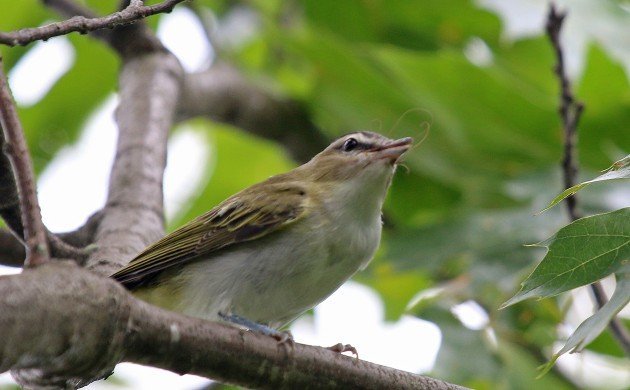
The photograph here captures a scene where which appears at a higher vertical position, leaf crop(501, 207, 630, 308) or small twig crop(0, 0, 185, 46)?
small twig crop(0, 0, 185, 46)

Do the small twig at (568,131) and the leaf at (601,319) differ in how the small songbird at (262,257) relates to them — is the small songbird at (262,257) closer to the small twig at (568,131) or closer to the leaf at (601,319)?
the small twig at (568,131)

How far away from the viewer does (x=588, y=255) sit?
100.0 inches

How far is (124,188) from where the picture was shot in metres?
4.23

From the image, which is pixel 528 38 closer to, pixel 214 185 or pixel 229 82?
pixel 229 82

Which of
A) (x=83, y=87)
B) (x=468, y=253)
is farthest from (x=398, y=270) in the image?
Result: (x=83, y=87)

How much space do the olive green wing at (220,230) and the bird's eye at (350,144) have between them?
46 cm

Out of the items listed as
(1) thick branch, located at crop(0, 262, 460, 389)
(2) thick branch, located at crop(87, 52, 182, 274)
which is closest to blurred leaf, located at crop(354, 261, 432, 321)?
(2) thick branch, located at crop(87, 52, 182, 274)

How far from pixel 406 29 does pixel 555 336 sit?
233cm

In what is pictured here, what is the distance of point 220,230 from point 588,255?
184cm

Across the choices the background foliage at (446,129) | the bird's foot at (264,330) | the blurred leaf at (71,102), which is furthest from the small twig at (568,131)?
the blurred leaf at (71,102)

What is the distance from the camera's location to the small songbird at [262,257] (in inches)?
147

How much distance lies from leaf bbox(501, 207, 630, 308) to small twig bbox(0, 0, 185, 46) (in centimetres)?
125

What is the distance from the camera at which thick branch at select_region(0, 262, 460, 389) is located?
1991mm

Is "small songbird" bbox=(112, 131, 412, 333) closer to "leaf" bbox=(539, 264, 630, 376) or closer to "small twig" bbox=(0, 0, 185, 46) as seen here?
"small twig" bbox=(0, 0, 185, 46)
